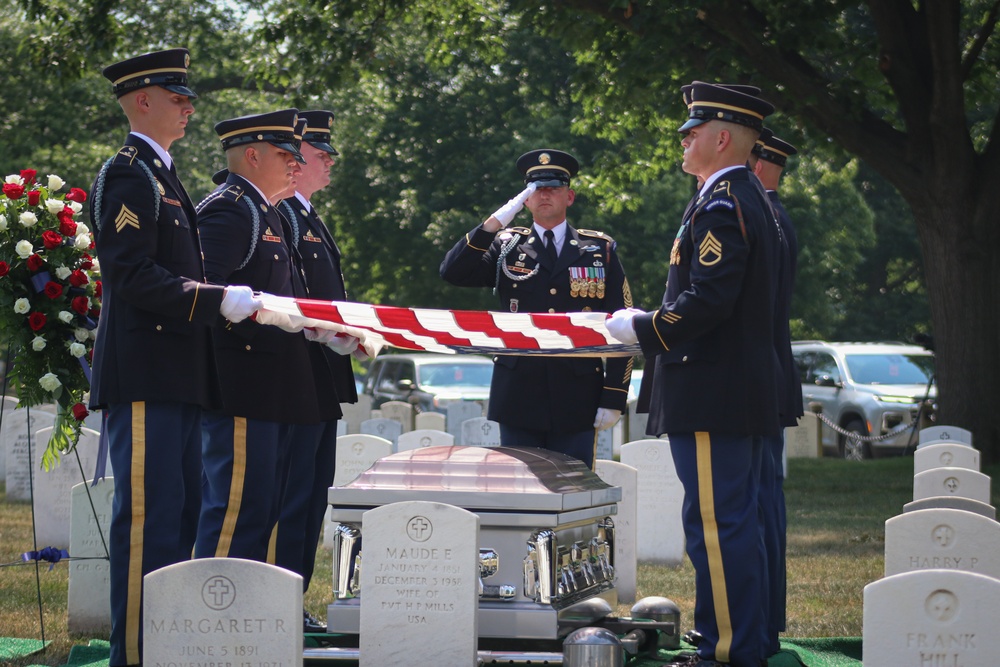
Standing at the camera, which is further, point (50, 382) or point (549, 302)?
point (549, 302)

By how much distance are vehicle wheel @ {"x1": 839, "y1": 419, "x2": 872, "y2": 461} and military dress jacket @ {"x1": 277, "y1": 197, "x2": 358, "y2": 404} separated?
44.0 feet

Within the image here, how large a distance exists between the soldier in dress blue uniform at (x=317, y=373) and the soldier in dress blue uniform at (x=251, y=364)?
0.18 meters

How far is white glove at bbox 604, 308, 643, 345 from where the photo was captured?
5445mm

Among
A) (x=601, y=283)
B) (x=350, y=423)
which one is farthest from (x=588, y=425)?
(x=350, y=423)

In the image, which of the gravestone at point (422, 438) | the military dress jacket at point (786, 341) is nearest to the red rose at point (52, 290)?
the military dress jacket at point (786, 341)

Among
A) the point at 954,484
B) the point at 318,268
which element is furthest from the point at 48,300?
the point at 954,484

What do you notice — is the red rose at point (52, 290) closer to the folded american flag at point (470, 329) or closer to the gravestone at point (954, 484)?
the folded american flag at point (470, 329)

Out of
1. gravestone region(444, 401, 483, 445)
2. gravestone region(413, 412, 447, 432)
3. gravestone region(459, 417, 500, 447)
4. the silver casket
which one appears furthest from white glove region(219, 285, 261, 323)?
gravestone region(444, 401, 483, 445)

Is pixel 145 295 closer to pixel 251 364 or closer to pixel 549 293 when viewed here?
pixel 251 364

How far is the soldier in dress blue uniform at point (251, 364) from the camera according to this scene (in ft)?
19.1

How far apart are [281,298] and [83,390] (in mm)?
1262

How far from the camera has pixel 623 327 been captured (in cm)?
546

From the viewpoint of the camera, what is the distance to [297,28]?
1598cm

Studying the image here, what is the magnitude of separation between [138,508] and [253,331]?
1083mm
